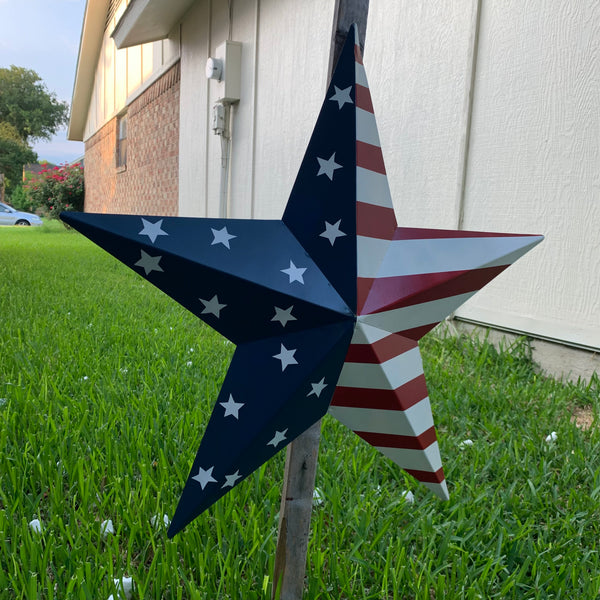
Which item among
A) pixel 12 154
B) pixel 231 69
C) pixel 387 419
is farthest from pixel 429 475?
pixel 12 154

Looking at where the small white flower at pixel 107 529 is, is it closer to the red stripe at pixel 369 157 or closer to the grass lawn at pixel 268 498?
the grass lawn at pixel 268 498

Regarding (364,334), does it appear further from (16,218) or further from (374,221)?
(16,218)

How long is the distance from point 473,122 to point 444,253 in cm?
256

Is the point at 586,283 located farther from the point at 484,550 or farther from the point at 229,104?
the point at 229,104

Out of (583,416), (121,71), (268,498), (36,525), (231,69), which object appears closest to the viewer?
(36,525)

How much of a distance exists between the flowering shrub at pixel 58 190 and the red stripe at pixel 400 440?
20.1 meters

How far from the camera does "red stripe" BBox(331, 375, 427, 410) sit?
804 mm

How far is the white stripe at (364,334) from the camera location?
2.42 feet

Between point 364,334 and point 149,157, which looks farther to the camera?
point 149,157

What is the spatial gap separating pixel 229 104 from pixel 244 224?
20.6 ft

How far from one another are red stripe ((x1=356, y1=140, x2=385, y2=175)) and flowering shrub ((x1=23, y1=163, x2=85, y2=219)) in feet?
65.9

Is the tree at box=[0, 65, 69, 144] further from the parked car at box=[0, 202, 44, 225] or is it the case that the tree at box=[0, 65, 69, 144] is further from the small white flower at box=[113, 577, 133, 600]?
the small white flower at box=[113, 577, 133, 600]

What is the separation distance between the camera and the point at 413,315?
799mm

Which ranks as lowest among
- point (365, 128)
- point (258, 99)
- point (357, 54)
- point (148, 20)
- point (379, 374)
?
point (379, 374)
